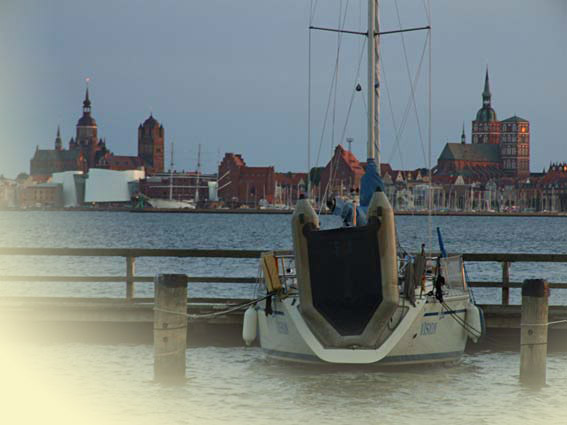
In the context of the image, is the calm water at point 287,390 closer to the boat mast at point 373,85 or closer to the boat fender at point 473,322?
the boat fender at point 473,322

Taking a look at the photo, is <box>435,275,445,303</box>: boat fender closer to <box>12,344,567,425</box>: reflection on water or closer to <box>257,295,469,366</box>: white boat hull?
<box>257,295,469,366</box>: white boat hull

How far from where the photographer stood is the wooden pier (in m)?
18.2

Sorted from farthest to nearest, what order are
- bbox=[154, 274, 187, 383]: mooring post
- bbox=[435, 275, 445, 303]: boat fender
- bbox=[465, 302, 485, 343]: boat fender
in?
1. bbox=[465, 302, 485, 343]: boat fender
2. bbox=[435, 275, 445, 303]: boat fender
3. bbox=[154, 274, 187, 383]: mooring post

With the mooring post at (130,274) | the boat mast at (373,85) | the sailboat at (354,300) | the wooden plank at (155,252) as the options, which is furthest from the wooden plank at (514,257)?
the mooring post at (130,274)

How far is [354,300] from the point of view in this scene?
49.0 ft

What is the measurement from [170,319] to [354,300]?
2469 millimetres

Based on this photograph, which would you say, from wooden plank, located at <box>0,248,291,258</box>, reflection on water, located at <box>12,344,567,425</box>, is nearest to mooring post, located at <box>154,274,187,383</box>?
reflection on water, located at <box>12,344,567,425</box>

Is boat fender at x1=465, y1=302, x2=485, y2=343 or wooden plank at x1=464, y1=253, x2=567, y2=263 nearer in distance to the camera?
boat fender at x1=465, y1=302, x2=485, y2=343

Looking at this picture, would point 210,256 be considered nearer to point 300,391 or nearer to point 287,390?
point 287,390

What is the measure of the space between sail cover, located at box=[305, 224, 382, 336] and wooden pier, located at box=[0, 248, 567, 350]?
3.50 metres

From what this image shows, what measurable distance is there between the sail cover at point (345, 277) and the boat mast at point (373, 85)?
A: 15.6ft

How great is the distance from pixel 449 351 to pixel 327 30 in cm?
786

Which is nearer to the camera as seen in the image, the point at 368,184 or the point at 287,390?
the point at 287,390

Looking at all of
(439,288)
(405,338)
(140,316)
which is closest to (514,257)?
(439,288)
